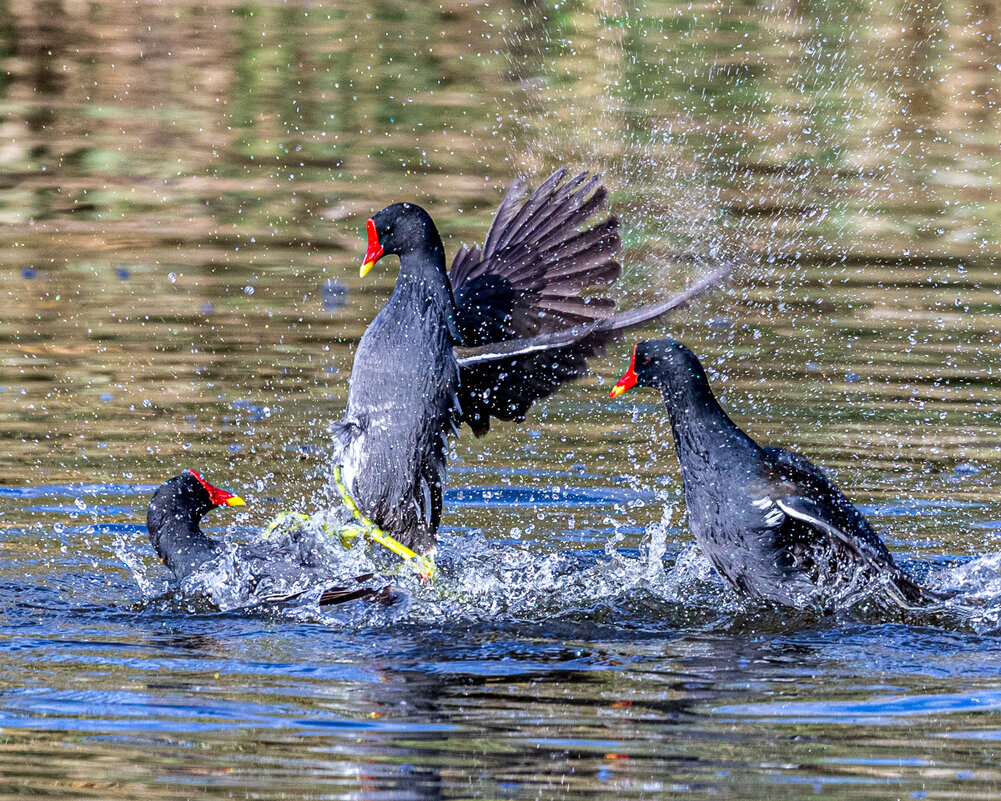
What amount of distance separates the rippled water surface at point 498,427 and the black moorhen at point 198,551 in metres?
0.14

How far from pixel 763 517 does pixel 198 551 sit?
188 centimetres

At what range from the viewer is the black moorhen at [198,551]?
5.44 m

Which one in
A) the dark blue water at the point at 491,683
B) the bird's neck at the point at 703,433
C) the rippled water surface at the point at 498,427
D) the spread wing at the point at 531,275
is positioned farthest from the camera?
the spread wing at the point at 531,275

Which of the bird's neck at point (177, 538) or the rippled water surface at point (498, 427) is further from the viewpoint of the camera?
the bird's neck at point (177, 538)

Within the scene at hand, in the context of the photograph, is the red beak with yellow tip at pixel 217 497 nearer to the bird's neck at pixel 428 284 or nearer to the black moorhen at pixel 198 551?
the black moorhen at pixel 198 551

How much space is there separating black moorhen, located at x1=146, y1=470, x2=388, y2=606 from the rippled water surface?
0.14m

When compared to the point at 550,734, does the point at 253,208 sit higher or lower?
higher

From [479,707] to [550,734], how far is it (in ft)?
0.91

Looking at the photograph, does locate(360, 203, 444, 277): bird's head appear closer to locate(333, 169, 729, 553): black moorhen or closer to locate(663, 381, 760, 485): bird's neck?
locate(333, 169, 729, 553): black moorhen

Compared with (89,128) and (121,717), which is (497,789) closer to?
(121,717)

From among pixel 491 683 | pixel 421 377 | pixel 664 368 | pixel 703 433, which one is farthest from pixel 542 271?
pixel 491 683

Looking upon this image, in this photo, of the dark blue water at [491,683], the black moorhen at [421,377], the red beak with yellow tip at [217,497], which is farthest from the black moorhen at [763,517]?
the red beak with yellow tip at [217,497]

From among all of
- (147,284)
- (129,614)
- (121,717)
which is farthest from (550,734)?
(147,284)

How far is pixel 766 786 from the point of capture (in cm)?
391
